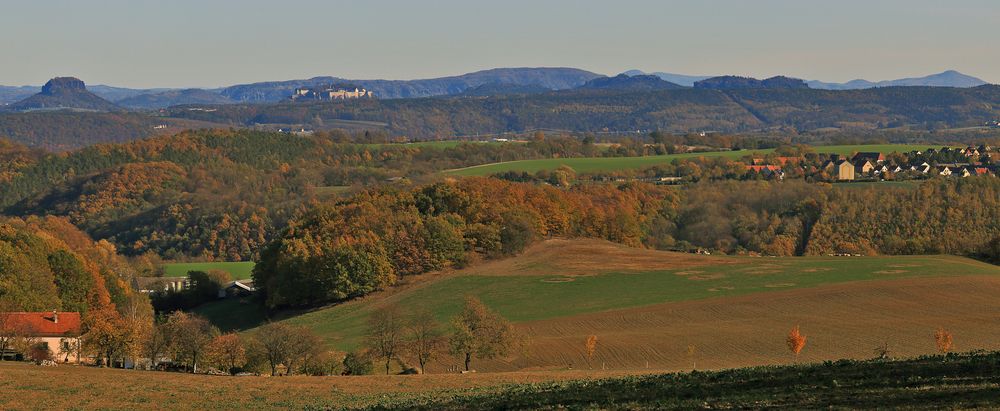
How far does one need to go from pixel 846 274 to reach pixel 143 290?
58769 millimetres

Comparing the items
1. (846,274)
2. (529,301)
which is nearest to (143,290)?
(529,301)

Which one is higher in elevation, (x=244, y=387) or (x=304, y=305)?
(x=244, y=387)

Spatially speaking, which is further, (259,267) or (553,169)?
(553,169)

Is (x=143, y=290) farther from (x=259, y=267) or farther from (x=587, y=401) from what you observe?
(x=587, y=401)

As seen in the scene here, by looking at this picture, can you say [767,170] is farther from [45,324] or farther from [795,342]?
[45,324]

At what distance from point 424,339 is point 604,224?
5802cm

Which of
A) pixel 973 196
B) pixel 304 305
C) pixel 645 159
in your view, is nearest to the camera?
pixel 304 305

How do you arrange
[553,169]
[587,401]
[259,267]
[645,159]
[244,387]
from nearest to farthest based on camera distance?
[587,401] → [244,387] → [259,267] → [553,169] → [645,159]

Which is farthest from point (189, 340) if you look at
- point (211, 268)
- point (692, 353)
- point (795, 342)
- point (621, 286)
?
point (211, 268)

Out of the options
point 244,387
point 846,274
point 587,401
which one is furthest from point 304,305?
point 587,401

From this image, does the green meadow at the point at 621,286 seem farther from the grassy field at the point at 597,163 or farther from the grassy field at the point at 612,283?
the grassy field at the point at 597,163

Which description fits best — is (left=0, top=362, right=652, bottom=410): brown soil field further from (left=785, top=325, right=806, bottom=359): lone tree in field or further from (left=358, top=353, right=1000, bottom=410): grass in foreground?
(left=785, top=325, right=806, bottom=359): lone tree in field

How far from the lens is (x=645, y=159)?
192 meters

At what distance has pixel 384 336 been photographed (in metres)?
63.5
